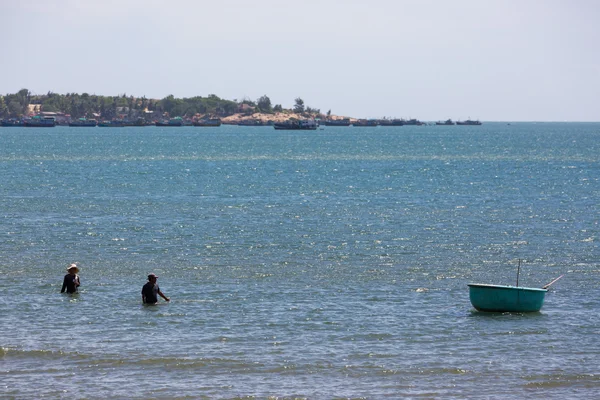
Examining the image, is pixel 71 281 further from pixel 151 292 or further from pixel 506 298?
pixel 506 298

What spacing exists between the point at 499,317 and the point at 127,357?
39.1 feet

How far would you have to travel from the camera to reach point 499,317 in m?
27.8

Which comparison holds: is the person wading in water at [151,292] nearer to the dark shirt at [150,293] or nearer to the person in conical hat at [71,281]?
the dark shirt at [150,293]

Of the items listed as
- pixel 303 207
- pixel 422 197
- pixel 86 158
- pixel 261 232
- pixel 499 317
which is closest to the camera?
pixel 499 317

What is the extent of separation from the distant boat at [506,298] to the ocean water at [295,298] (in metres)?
0.38

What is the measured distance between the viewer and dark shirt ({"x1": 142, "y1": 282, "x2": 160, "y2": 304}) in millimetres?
28641

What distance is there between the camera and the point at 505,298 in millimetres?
27953

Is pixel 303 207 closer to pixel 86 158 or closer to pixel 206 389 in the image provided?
pixel 206 389

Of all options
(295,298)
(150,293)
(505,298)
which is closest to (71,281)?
(150,293)

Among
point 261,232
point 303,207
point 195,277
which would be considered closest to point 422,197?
point 303,207

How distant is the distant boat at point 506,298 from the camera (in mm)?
27844

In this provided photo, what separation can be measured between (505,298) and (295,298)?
710 cm

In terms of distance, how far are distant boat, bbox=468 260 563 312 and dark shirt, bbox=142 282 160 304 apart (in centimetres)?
1027

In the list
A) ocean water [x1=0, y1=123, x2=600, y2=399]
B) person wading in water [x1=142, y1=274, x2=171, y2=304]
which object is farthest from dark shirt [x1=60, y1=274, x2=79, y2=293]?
person wading in water [x1=142, y1=274, x2=171, y2=304]
